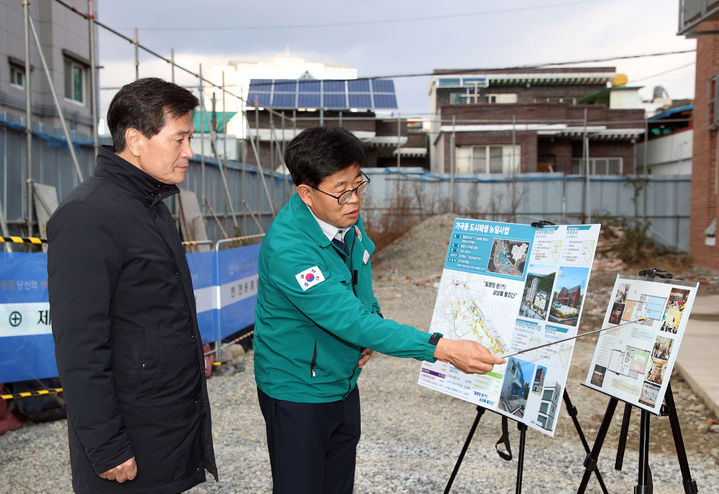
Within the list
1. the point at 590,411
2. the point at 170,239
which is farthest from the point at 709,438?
the point at 170,239

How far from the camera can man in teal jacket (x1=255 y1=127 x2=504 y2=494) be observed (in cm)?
222

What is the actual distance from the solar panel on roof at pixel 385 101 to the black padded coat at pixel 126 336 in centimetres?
2458

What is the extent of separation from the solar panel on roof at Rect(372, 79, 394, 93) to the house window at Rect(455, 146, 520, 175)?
428 cm

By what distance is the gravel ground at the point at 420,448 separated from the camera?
13.3 ft

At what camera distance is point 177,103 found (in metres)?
2.04

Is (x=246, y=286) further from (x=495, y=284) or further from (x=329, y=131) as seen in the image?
(x=329, y=131)

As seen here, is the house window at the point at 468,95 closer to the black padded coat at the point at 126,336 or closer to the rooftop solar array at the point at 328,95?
the rooftop solar array at the point at 328,95

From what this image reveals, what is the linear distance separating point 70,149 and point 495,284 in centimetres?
617

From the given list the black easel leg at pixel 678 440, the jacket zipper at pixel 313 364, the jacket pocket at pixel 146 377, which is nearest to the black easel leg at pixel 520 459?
the black easel leg at pixel 678 440

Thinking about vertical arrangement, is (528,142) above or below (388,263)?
above

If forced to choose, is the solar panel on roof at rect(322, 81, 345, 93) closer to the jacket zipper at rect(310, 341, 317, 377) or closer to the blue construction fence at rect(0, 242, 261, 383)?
the blue construction fence at rect(0, 242, 261, 383)

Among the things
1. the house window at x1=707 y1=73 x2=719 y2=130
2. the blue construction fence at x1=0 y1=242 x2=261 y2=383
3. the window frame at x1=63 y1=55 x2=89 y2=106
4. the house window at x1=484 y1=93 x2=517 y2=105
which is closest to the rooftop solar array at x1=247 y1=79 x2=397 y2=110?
the house window at x1=484 y1=93 x2=517 y2=105

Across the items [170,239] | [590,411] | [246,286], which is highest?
[170,239]

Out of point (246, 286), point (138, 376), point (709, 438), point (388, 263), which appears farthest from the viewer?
point (388, 263)
